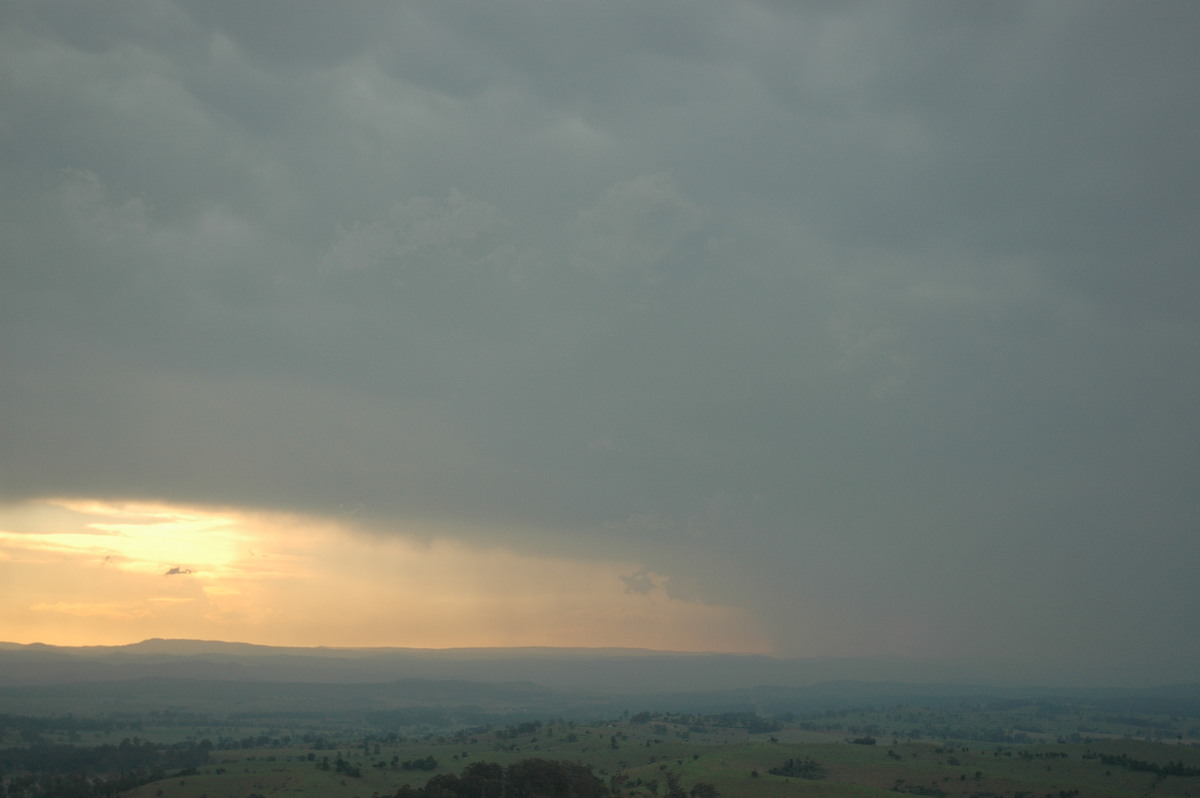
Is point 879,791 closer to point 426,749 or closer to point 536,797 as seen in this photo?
point 536,797

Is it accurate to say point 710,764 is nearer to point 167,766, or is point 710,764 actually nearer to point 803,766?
point 803,766

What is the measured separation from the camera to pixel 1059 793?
361 feet

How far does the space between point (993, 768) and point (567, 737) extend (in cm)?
8651

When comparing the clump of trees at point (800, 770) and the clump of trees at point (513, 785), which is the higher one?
the clump of trees at point (513, 785)

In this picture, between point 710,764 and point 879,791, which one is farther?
point 710,764

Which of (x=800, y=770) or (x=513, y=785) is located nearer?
(x=513, y=785)

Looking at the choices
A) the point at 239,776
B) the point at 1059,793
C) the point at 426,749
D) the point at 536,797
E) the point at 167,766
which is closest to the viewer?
the point at 536,797

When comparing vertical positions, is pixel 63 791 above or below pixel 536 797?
below

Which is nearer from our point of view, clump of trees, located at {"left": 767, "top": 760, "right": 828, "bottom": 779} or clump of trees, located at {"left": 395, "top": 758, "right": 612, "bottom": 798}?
clump of trees, located at {"left": 395, "top": 758, "right": 612, "bottom": 798}

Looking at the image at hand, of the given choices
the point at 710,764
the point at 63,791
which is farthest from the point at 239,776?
the point at 710,764

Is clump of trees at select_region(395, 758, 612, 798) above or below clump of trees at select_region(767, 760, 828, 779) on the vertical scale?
above

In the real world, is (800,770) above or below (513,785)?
below

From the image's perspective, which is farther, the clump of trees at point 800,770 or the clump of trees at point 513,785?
the clump of trees at point 800,770

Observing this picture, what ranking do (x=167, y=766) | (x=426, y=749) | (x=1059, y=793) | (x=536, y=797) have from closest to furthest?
(x=536, y=797), (x=1059, y=793), (x=167, y=766), (x=426, y=749)
